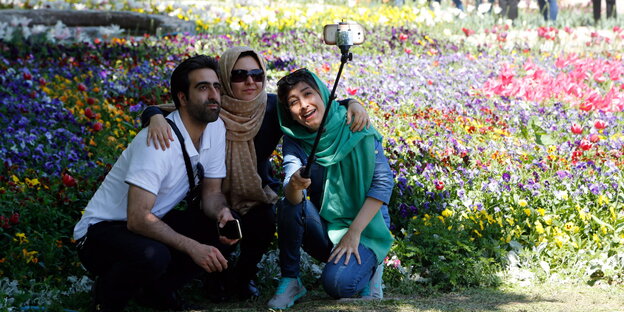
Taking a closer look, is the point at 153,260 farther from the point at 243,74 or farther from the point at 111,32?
the point at 111,32

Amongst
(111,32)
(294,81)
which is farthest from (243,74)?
(111,32)

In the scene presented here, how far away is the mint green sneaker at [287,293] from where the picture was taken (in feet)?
11.5

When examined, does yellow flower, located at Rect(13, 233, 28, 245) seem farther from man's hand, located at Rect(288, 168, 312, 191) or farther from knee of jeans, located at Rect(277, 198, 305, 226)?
man's hand, located at Rect(288, 168, 312, 191)

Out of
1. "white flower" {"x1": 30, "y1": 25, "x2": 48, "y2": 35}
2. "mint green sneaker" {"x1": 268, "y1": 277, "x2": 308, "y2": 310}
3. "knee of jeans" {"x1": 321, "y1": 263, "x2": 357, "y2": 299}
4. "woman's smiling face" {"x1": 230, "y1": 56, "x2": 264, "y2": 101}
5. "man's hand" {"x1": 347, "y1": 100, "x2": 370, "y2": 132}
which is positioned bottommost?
"mint green sneaker" {"x1": 268, "y1": 277, "x2": 308, "y2": 310}

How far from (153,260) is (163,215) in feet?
1.07

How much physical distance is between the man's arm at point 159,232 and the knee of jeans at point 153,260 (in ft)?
0.18

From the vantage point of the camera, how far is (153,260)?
10.5 ft

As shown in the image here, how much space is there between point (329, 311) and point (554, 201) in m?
1.86

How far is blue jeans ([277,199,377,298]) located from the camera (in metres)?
3.51

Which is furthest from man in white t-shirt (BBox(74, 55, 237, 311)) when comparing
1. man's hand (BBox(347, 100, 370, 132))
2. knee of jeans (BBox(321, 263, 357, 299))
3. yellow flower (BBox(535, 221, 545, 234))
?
yellow flower (BBox(535, 221, 545, 234))

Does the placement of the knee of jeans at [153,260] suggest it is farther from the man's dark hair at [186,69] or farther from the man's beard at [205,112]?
the man's dark hair at [186,69]

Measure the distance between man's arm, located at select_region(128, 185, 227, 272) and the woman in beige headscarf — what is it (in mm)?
447

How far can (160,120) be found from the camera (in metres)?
3.36

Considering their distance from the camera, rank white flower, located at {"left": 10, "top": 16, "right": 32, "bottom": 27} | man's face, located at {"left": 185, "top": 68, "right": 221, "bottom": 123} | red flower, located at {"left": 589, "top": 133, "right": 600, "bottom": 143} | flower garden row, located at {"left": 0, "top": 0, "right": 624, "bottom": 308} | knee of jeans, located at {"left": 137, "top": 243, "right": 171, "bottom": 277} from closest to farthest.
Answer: knee of jeans, located at {"left": 137, "top": 243, "right": 171, "bottom": 277} → man's face, located at {"left": 185, "top": 68, "right": 221, "bottom": 123} → flower garden row, located at {"left": 0, "top": 0, "right": 624, "bottom": 308} → red flower, located at {"left": 589, "top": 133, "right": 600, "bottom": 143} → white flower, located at {"left": 10, "top": 16, "right": 32, "bottom": 27}
